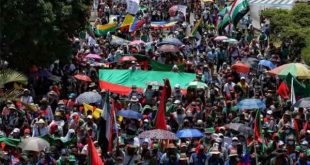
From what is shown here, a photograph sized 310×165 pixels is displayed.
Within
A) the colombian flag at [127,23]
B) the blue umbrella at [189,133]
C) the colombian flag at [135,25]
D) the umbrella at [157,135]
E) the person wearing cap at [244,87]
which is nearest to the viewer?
the umbrella at [157,135]

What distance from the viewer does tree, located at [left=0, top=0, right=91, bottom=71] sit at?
29.2 m

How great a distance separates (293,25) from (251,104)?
11.8 m

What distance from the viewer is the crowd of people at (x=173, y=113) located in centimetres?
2003

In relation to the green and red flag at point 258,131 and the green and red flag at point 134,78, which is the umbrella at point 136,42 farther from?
the green and red flag at point 258,131

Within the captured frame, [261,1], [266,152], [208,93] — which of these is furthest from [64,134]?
[261,1]

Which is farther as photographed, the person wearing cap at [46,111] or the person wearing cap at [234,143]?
the person wearing cap at [46,111]

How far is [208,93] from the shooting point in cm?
2766

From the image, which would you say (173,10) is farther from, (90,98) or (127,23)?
(90,98)

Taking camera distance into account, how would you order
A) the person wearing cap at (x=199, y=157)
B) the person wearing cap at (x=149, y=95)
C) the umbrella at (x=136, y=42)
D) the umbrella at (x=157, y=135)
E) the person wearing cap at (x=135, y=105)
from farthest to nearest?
the umbrella at (x=136, y=42), the person wearing cap at (x=149, y=95), the person wearing cap at (x=135, y=105), the umbrella at (x=157, y=135), the person wearing cap at (x=199, y=157)

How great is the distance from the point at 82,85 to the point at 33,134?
6.71 meters

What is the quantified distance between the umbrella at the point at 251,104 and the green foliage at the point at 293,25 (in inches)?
341

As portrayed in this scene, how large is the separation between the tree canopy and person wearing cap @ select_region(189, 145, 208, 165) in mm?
12153

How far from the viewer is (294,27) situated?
35406 mm

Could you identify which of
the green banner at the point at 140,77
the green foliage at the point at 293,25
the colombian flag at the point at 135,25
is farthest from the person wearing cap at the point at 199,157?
the colombian flag at the point at 135,25
